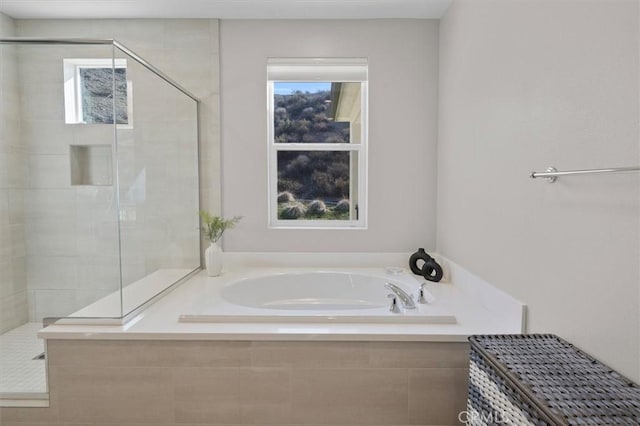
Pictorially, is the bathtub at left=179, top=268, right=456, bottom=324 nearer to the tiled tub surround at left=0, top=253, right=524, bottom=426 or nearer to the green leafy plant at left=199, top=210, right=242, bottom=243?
the green leafy plant at left=199, top=210, right=242, bottom=243

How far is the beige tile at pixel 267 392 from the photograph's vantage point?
1515mm

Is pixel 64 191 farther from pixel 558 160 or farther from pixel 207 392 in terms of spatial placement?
pixel 558 160

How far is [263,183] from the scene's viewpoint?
265 centimetres

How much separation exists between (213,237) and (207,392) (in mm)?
1194

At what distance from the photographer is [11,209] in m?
2.11

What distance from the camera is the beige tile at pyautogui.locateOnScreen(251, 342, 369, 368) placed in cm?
151

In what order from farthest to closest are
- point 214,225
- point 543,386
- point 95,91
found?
point 214,225, point 95,91, point 543,386

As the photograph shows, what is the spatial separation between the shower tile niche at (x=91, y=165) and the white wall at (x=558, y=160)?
2224 mm

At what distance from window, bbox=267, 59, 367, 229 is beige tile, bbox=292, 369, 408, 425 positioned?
1408mm

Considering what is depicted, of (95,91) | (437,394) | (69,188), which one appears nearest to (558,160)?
(437,394)

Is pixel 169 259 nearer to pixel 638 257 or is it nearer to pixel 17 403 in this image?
pixel 17 403

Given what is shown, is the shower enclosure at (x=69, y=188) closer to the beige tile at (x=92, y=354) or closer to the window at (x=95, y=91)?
the window at (x=95, y=91)

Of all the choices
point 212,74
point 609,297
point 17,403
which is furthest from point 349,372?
point 212,74

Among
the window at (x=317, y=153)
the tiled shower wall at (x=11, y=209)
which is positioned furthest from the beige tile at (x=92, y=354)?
the window at (x=317, y=153)
